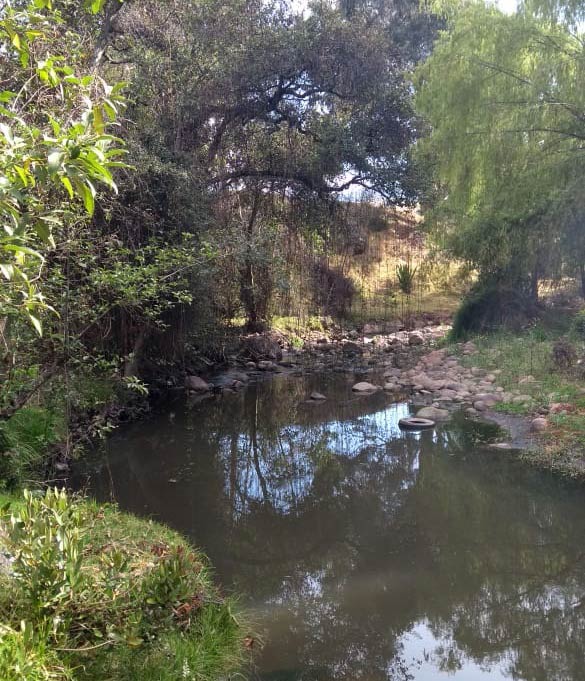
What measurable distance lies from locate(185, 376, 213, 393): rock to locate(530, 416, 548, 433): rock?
630 centimetres

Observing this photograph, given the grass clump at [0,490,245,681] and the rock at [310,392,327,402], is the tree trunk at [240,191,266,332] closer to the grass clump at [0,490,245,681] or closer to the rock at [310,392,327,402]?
the rock at [310,392,327,402]

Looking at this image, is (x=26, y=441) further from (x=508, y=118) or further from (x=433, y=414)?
(x=508, y=118)

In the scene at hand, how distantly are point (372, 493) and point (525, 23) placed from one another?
25.1 ft

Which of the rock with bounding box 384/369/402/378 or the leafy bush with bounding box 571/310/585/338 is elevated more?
the leafy bush with bounding box 571/310/585/338

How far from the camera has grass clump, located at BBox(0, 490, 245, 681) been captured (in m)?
2.67

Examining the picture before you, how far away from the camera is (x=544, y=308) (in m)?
14.6

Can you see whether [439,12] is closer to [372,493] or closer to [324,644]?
[372,493]

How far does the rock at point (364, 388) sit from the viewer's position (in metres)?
12.2

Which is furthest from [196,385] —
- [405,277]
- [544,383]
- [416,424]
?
[405,277]

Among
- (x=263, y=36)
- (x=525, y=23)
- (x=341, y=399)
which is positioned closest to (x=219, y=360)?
(x=341, y=399)

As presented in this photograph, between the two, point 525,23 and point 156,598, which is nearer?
point 156,598

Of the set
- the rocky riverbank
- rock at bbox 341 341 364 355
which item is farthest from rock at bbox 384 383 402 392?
rock at bbox 341 341 364 355

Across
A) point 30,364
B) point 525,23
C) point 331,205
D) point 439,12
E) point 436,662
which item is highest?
point 439,12

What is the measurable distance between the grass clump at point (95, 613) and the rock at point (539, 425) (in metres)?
5.93
